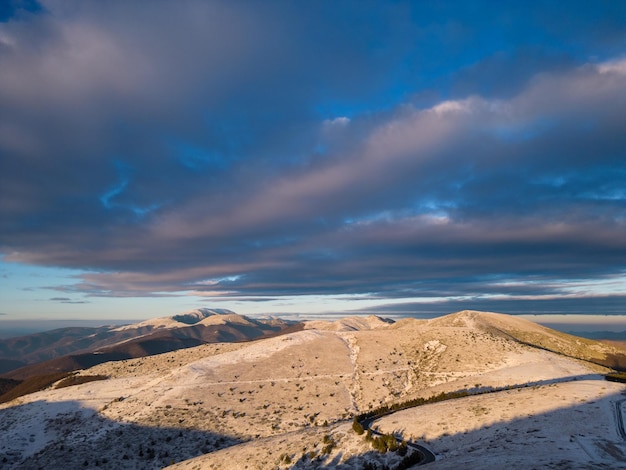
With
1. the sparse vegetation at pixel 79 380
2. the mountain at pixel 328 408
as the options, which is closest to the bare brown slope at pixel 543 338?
the mountain at pixel 328 408

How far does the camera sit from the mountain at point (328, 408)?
82.9ft

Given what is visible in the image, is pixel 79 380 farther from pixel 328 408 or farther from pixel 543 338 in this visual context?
pixel 543 338

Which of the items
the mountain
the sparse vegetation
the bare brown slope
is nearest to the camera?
the mountain

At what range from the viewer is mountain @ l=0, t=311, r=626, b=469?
25.3m

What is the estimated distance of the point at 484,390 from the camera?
45000 millimetres

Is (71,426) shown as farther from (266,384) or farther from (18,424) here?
(266,384)

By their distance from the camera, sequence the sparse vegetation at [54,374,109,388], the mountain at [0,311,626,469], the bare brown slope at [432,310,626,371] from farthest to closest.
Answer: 1. the bare brown slope at [432,310,626,371]
2. the sparse vegetation at [54,374,109,388]
3. the mountain at [0,311,626,469]

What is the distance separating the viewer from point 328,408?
46.8 meters

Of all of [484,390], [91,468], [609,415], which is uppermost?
[609,415]

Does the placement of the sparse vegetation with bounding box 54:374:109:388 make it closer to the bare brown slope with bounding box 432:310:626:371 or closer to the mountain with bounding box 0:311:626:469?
the mountain with bounding box 0:311:626:469

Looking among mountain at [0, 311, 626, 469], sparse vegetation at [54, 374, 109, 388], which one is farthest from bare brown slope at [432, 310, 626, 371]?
sparse vegetation at [54, 374, 109, 388]

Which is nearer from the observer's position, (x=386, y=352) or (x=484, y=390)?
(x=484, y=390)

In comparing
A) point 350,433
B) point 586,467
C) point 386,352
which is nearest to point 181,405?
point 350,433

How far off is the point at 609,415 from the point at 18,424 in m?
64.4
